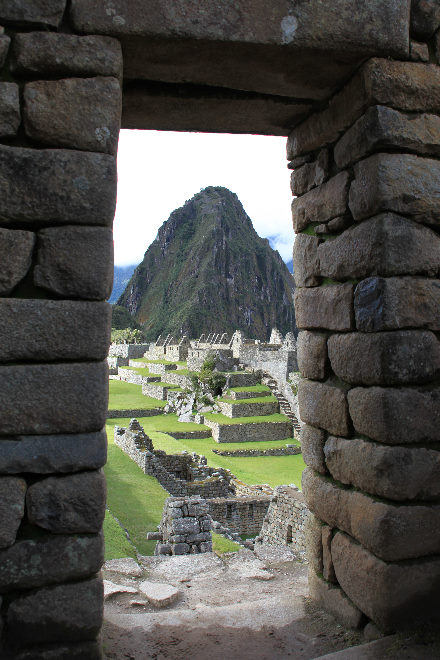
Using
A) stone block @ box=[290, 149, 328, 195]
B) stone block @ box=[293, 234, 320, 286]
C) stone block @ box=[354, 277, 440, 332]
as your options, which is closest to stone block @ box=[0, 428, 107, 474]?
stone block @ box=[354, 277, 440, 332]

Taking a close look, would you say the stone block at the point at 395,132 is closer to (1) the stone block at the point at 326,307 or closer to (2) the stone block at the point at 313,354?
(1) the stone block at the point at 326,307

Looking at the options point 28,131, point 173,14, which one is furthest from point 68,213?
point 173,14

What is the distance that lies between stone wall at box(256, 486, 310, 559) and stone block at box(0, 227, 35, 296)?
951 centimetres

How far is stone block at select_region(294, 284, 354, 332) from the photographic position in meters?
3.59

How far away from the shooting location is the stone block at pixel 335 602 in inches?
137

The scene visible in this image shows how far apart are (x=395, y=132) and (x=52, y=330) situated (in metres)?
2.30

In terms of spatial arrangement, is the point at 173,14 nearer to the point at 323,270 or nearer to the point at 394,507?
the point at 323,270

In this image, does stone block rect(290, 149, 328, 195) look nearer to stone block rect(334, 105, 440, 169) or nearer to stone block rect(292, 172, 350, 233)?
stone block rect(292, 172, 350, 233)

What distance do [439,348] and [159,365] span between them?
5136cm

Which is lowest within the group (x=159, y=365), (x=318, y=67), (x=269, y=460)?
(x=269, y=460)

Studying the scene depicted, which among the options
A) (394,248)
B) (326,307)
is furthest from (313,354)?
(394,248)

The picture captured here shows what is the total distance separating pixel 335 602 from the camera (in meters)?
3.69

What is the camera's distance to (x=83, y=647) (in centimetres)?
275

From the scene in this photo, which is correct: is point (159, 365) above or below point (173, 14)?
below
